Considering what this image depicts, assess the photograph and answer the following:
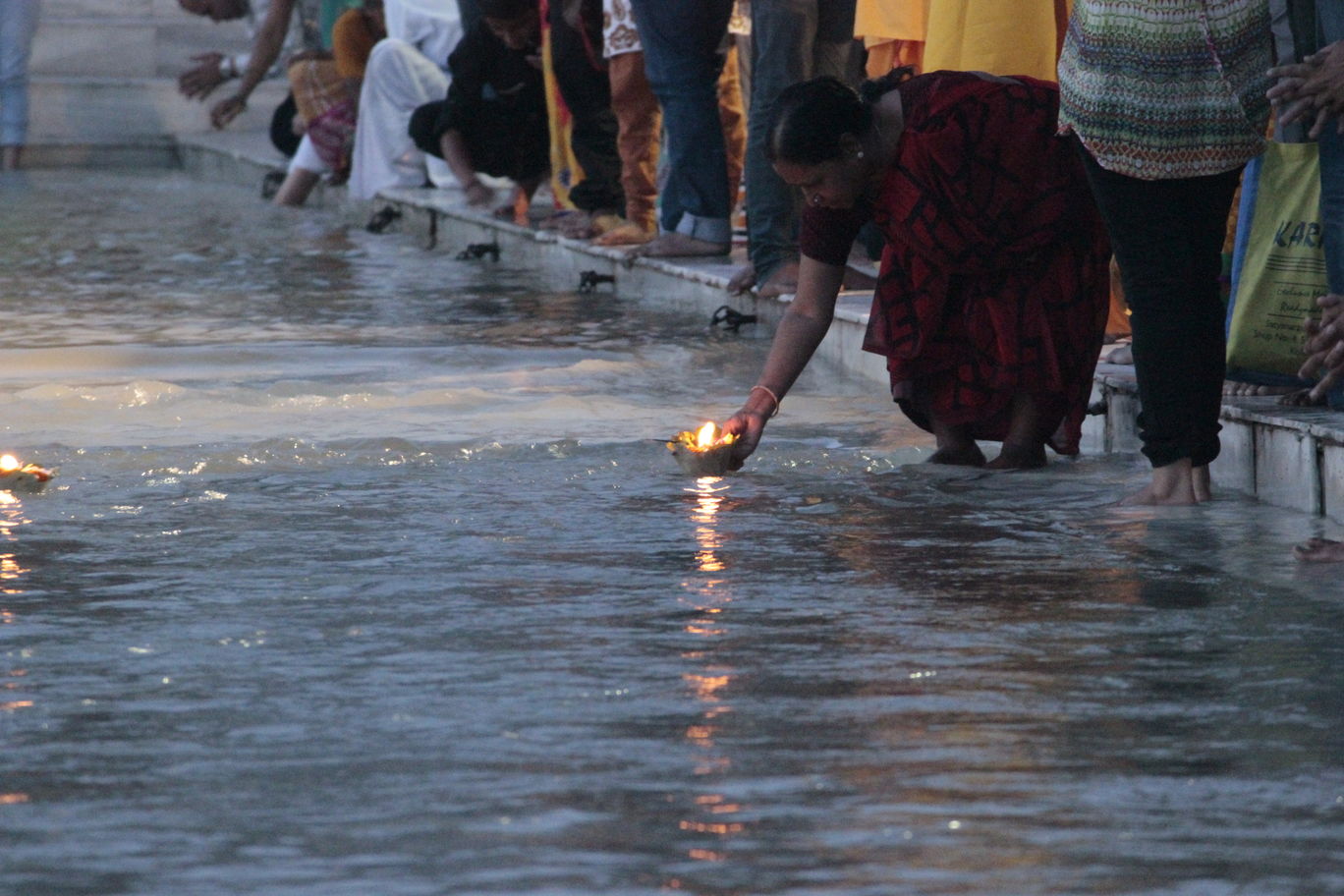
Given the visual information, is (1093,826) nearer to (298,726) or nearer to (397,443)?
(298,726)

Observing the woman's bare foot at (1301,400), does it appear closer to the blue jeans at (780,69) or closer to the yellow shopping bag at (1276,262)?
the yellow shopping bag at (1276,262)

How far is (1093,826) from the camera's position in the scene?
225 cm

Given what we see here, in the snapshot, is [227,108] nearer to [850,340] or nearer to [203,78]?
[203,78]

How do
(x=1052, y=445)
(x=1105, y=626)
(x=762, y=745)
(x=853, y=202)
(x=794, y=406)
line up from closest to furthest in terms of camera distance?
1. (x=762, y=745)
2. (x=1105, y=626)
3. (x=853, y=202)
4. (x=1052, y=445)
5. (x=794, y=406)

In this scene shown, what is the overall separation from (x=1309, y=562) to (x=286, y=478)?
1.92 m

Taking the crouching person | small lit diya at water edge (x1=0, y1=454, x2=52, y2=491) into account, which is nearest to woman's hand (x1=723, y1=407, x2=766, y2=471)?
small lit diya at water edge (x1=0, y1=454, x2=52, y2=491)

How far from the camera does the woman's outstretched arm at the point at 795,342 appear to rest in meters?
4.22

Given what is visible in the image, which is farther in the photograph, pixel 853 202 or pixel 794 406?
pixel 794 406

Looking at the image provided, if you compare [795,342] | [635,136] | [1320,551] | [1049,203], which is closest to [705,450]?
[795,342]

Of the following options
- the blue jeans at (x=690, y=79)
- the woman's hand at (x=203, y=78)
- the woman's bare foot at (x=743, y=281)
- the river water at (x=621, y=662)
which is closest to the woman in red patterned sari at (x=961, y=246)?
the river water at (x=621, y=662)

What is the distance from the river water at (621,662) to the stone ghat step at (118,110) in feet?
44.7

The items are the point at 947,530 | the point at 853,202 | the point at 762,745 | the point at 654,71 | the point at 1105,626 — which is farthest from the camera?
the point at 654,71

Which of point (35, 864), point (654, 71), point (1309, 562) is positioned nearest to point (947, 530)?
point (1309, 562)

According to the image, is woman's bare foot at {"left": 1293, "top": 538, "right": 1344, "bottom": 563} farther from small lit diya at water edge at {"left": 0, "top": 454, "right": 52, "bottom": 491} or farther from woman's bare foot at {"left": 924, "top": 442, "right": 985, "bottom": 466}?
small lit diya at water edge at {"left": 0, "top": 454, "right": 52, "bottom": 491}
